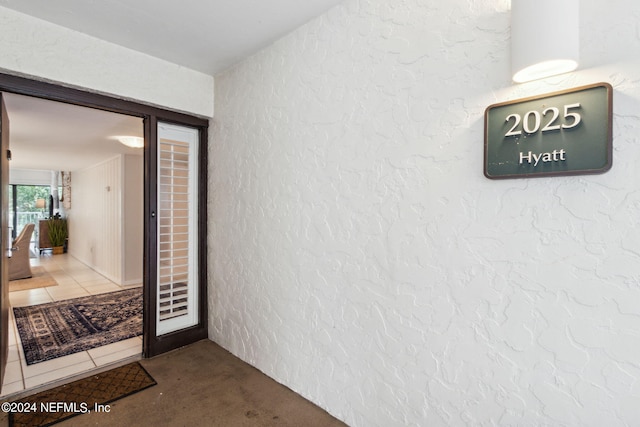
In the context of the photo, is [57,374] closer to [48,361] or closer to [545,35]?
[48,361]

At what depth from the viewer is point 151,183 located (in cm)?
248

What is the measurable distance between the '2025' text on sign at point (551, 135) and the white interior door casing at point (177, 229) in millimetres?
2342

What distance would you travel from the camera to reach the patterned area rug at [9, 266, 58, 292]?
459 centimetres

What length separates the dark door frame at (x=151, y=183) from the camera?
2.04 metres

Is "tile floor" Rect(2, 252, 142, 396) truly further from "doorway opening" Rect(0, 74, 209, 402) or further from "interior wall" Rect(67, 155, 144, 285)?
"interior wall" Rect(67, 155, 144, 285)

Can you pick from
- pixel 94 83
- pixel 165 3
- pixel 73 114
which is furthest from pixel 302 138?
pixel 73 114

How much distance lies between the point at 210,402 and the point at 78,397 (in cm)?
83

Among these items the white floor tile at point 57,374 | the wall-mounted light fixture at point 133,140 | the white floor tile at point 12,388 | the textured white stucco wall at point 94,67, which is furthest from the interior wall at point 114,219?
the white floor tile at point 12,388

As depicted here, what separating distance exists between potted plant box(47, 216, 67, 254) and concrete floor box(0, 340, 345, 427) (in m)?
7.39

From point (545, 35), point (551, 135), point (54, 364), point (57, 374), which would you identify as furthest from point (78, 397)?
point (545, 35)

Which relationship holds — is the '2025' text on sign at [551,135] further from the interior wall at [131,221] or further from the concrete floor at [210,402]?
the interior wall at [131,221]

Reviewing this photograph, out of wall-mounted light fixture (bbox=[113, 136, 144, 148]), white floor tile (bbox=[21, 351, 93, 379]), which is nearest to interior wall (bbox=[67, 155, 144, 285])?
wall-mounted light fixture (bbox=[113, 136, 144, 148])

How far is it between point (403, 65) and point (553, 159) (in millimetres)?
756

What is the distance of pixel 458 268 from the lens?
132 cm
